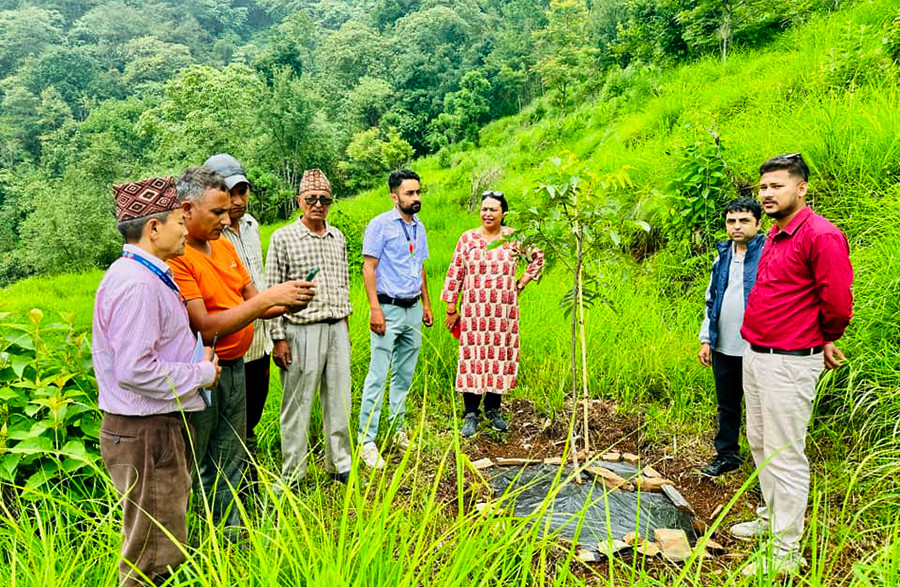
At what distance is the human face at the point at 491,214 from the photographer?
3.98 m

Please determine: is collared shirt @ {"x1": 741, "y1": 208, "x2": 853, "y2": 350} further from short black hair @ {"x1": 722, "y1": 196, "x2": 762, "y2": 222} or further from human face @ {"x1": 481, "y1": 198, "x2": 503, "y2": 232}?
human face @ {"x1": 481, "y1": 198, "x2": 503, "y2": 232}

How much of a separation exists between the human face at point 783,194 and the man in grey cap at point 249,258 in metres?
2.61

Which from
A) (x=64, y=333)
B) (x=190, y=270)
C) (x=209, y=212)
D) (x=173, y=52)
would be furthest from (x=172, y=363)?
(x=173, y=52)

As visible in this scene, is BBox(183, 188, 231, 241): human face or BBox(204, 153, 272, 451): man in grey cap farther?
BBox(204, 153, 272, 451): man in grey cap

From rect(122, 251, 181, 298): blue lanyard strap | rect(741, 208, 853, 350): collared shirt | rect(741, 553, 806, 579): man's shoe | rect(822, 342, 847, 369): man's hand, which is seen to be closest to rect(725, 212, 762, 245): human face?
rect(741, 208, 853, 350): collared shirt

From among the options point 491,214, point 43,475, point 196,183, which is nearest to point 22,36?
point 491,214

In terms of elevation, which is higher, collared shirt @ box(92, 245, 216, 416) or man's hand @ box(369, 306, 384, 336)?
collared shirt @ box(92, 245, 216, 416)

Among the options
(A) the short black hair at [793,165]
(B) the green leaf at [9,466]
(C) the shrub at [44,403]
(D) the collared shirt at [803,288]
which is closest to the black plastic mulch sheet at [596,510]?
(D) the collared shirt at [803,288]

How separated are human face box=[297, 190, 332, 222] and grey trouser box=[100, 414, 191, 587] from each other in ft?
5.14

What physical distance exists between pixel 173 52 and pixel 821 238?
6101 cm

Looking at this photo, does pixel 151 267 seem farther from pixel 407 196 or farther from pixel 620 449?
pixel 620 449

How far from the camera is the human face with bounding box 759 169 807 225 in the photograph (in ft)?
8.16

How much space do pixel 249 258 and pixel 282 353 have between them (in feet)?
1.91

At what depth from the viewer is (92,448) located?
2756 millimetres
